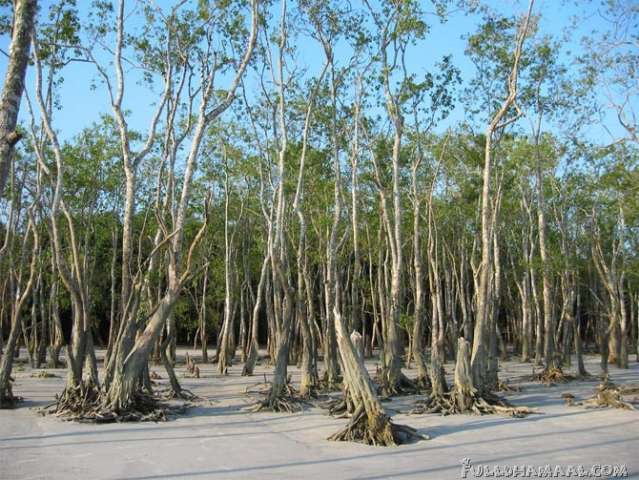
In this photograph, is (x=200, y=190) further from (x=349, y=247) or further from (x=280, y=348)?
(x=280, y=348)

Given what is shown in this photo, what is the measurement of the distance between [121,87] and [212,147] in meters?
11.7

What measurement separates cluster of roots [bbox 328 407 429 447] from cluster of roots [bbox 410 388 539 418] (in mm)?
3023

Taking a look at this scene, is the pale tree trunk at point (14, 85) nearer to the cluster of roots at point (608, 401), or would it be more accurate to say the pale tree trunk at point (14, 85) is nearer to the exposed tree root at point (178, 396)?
the exposed tree root at point (178, 396)

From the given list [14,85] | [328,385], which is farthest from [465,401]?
[14,85]

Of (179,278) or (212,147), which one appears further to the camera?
(212,147)

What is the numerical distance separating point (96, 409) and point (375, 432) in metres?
5.62

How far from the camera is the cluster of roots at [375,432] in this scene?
10336mm

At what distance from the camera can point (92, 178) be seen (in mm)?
24719

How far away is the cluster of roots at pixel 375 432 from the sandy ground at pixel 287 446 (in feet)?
0.76

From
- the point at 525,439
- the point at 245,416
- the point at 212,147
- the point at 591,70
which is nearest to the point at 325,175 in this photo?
the point at 212,147

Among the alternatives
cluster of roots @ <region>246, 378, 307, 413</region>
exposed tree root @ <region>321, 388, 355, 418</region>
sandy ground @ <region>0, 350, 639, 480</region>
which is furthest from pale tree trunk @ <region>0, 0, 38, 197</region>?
cluster of roots @ <region>246, 378, 307, 413</region>

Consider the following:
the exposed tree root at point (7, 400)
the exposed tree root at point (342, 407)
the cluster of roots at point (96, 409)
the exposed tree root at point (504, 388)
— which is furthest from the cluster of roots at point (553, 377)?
the exposed tree root at point (7, 400)

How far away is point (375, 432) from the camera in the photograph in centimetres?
1042

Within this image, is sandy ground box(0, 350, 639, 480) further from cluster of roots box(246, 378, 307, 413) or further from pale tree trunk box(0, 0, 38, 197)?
pale tree trunk box(0, 0, 38, 197)
